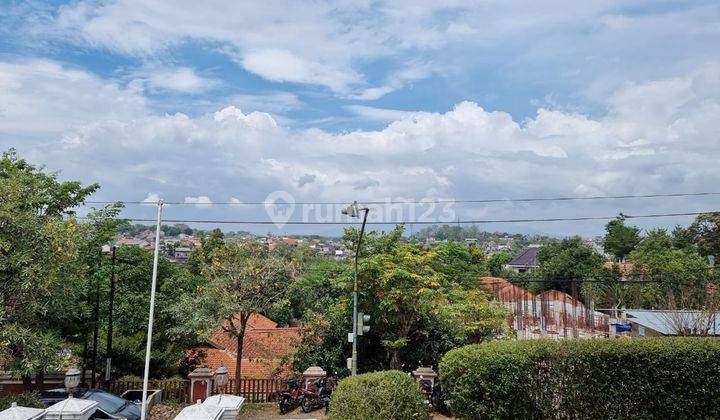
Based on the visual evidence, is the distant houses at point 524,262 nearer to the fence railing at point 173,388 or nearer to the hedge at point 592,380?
the fence railing at point 173,388

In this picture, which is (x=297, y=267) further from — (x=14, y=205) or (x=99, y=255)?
(x=14, y=205)

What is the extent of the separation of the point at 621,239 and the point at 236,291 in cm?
7060

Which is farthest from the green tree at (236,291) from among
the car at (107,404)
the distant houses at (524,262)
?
the distant houses at (524,262)

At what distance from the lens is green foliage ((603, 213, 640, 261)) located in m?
73.8

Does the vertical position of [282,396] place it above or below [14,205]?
below

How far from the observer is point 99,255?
18.5m

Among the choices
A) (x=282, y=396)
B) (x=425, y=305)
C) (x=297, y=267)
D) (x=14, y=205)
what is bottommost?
(x=282, y=396)

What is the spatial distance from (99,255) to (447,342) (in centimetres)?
1235

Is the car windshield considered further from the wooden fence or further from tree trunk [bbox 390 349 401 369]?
tree trunk [bbox 390 349 401 369]

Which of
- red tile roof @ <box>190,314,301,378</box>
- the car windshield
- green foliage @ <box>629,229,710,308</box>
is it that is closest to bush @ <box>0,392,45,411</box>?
the car windshield

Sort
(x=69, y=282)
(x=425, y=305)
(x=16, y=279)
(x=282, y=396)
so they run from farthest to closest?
(x=425, y=305)
(x=282, y=396)
(x=69, y=282)
(x=16, y=279)

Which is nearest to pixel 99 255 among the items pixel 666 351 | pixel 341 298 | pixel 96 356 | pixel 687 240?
pixel 96 356

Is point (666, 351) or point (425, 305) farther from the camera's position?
point (425, 305)

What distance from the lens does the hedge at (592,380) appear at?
411 inches
